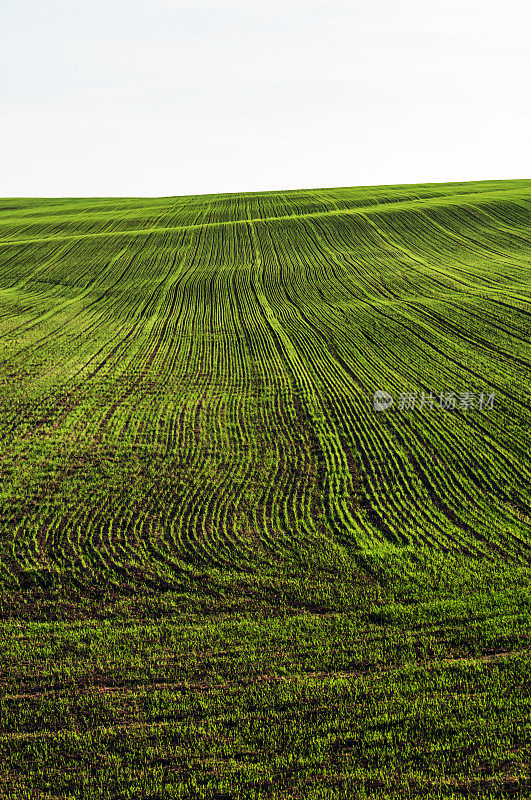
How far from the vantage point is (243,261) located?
62.5 metres

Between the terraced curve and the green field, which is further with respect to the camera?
the terraced curve

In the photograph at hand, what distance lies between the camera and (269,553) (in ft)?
53.8

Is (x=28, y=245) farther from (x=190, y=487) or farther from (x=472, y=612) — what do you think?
(x=472, y=612)

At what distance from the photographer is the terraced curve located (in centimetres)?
1731

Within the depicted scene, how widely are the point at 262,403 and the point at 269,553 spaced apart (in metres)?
13.1

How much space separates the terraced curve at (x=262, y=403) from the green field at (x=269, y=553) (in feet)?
0.46

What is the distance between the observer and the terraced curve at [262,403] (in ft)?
56.8

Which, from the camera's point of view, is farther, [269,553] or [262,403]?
[262,403]

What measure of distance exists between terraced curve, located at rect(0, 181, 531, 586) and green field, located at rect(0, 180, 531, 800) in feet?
0.46

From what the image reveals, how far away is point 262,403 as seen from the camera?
2888 centimetres

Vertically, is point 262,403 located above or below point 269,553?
above

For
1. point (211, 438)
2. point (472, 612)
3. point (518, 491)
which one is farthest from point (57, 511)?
point (518, 491)

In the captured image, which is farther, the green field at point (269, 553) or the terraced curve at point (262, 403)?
the terraced curve at point (262, 403)

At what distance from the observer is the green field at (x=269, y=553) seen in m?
9.84
